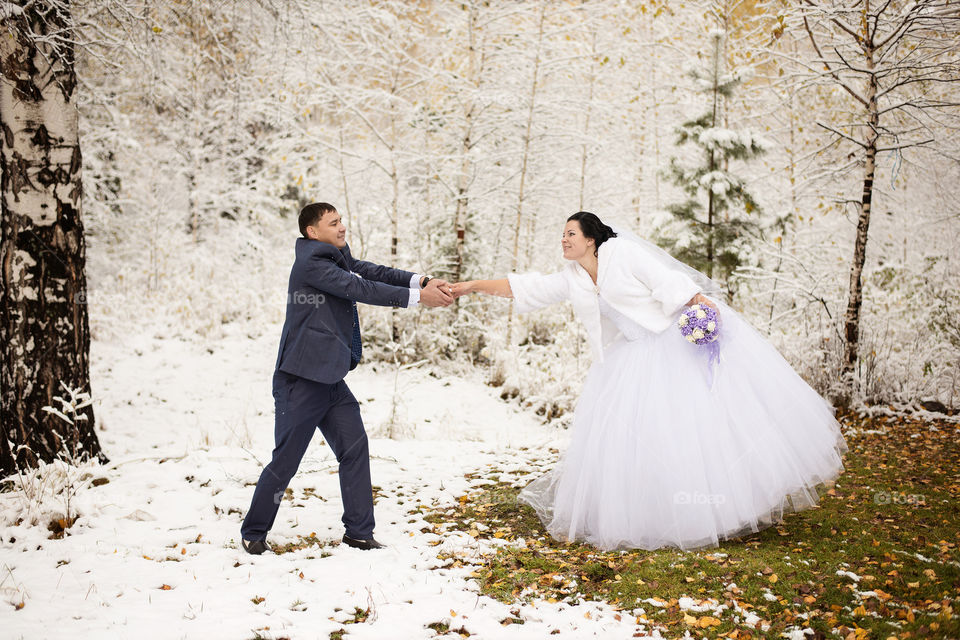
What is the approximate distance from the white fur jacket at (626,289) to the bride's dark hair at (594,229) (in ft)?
0.20

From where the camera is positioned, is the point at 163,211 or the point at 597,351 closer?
the point at 597,351

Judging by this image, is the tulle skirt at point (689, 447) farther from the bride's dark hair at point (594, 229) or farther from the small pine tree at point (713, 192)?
the small pine tree at point (713, 192)

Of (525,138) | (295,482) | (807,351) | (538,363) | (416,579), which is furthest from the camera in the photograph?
(525,138)

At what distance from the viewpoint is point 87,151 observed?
13.2 metres

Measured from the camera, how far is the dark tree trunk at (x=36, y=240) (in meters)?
4.96

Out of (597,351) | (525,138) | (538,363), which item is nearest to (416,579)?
(597,351)

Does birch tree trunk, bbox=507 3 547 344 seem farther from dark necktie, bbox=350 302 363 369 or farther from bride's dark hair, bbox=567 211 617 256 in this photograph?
dark necktie, bbox=350 302 363 369

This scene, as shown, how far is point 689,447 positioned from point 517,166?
848cm

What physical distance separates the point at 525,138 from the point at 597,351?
7022 millimetres

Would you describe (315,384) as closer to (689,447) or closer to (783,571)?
(689,447)

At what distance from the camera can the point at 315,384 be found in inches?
158

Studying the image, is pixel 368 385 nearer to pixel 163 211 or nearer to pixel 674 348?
pixel 674 348

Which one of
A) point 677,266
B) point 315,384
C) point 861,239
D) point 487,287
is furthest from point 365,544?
point 861,239

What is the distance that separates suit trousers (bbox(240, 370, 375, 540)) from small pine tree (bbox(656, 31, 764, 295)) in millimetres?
6677
